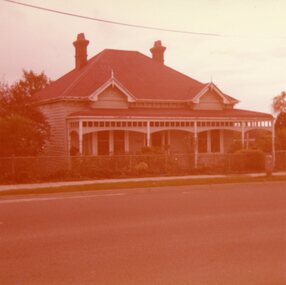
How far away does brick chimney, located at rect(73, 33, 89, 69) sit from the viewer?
120 ft

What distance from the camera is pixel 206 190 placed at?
19328 millimetres

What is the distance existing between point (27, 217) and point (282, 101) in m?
41.3

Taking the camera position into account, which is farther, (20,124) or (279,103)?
(279,103)

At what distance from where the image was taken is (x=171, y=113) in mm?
31594

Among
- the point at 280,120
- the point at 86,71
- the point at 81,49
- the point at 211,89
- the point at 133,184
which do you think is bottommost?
the point at 133,184

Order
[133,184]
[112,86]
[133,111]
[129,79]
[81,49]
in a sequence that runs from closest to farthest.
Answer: [133,184] < [133,111] < [112,86] < [129,79] < [81,49]

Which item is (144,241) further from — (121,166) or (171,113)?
(171,113)

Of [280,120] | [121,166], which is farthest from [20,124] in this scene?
[280,120]

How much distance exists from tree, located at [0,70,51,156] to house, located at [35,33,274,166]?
153 centimetres

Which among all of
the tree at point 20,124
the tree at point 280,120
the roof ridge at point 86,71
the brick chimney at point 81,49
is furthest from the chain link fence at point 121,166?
the brick chimney at point 81,49

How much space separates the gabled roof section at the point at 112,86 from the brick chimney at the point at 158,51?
8906 mm

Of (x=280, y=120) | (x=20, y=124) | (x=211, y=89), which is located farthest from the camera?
(x=280, y=120)

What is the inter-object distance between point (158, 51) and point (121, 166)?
1735 centimetres

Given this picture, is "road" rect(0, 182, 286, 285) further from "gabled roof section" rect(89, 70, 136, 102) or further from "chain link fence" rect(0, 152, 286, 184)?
"gabled roof section" rect(89, 70, 136, 102)
